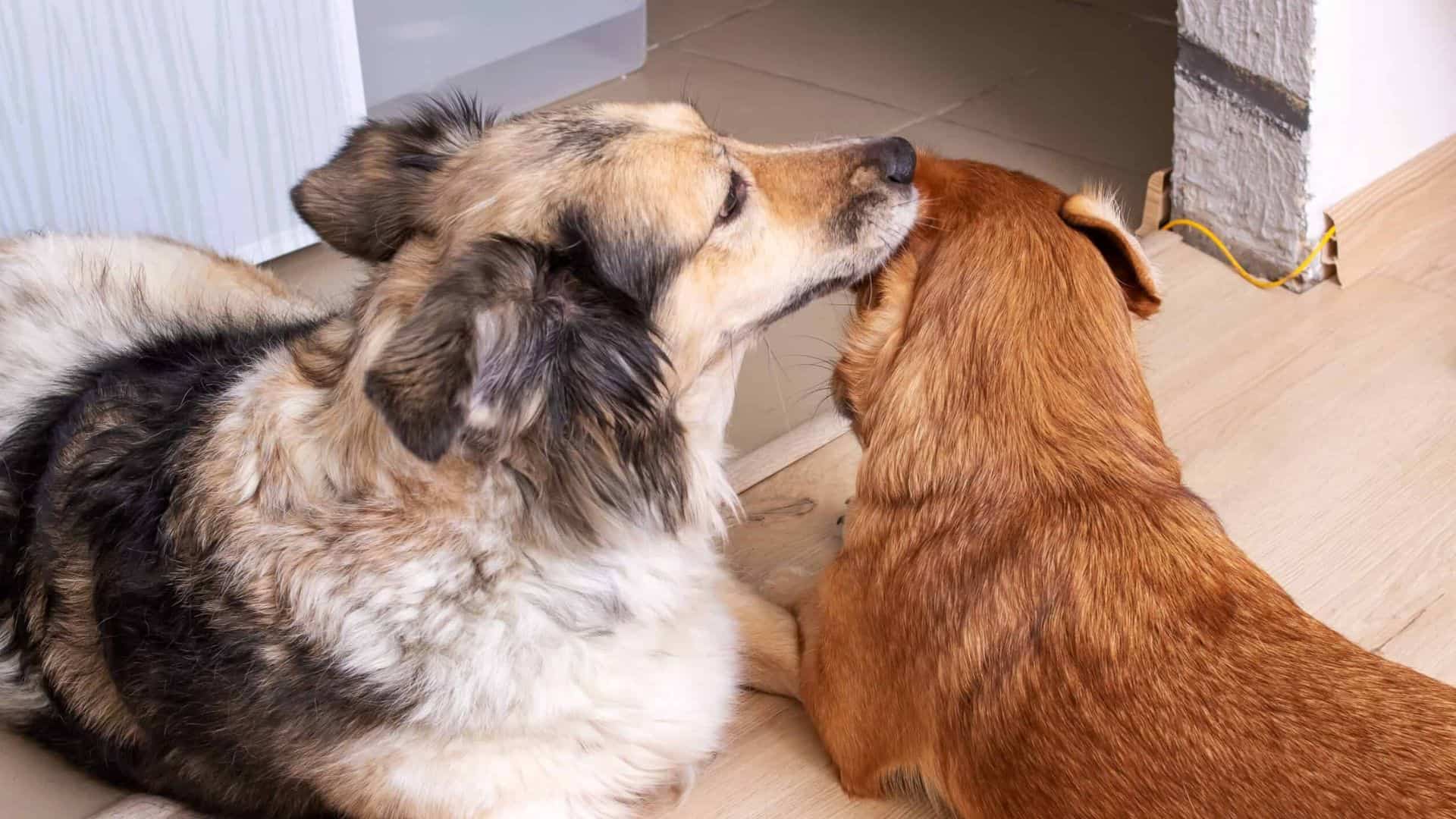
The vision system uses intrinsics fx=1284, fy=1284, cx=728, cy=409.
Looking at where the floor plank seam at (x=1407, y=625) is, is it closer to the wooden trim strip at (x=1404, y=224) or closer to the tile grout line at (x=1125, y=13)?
the wooden trim strip at (x=1404, y=224)

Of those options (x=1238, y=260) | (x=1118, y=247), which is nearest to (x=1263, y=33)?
(x=1238, y=260)

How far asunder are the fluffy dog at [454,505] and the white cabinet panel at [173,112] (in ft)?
3.93

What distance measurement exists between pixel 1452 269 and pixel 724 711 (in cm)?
204

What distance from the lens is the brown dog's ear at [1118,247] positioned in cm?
179

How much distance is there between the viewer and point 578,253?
1501 millimetres

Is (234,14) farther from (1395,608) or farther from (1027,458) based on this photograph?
(1395,608)

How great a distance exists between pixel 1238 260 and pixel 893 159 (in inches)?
61.1

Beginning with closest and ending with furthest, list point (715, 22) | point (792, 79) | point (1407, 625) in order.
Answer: point (1407, 625), point (792, 79), point (715, 22)

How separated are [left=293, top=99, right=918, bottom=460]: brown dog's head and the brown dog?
0.15 meters

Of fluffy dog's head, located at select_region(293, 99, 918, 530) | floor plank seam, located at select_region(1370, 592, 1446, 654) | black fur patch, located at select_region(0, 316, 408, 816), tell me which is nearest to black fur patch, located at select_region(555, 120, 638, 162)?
fluffy dog's head, located at select_region(293, 99, 918, 530)

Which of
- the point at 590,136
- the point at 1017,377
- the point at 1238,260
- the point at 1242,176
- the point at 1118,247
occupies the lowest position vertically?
the point at 1238,260

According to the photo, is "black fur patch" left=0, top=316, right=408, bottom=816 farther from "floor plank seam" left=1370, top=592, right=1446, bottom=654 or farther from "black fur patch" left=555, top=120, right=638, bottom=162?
"floor plank seam" left=1370, top=592, right=1446, bottom=654

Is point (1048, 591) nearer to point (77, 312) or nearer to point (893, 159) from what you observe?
point (893, 159)

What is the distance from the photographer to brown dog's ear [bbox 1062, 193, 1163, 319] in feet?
→ 5.88
